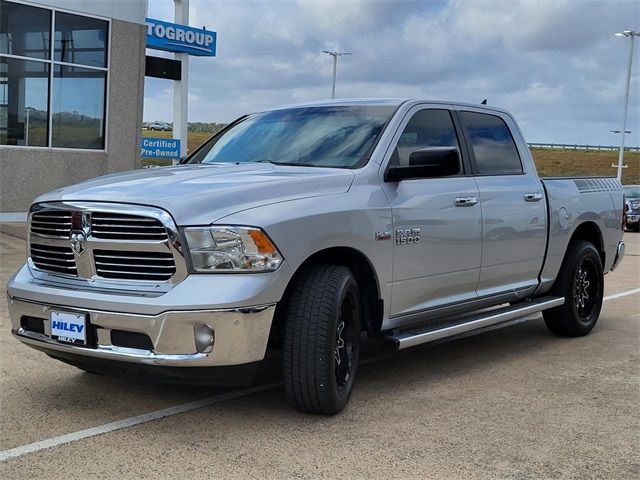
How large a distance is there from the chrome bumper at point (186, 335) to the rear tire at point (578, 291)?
3.76m

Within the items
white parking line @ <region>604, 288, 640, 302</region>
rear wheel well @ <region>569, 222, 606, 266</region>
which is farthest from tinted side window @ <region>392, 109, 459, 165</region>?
white parking line @ <region>604, 288, 640, 302</region>

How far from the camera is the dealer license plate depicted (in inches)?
165

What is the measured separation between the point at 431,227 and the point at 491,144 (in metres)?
1.44

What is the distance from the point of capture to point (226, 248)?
410 cm

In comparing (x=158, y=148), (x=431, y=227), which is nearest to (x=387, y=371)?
(x=431, y=227)

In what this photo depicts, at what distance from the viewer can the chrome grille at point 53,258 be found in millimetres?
4434

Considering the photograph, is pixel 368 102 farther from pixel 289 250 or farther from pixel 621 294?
pixel 621 294

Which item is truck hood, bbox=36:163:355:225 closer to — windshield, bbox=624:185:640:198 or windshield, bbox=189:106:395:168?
windshield, bbox=189:106:395:168

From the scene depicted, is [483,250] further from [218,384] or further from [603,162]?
[603,162]

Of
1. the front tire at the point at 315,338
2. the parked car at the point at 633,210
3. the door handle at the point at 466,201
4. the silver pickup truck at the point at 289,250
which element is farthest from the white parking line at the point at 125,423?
the parked car at the point at 633,210

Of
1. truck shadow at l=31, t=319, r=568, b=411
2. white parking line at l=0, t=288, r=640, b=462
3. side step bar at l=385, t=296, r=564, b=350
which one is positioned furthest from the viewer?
side step bar at l=385, t=296, r=564, b=350

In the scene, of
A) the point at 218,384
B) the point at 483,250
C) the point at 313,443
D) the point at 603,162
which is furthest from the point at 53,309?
the point at 603,162

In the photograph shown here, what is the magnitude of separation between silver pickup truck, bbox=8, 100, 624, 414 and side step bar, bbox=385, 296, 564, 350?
20 mm

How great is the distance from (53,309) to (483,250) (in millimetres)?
3053
